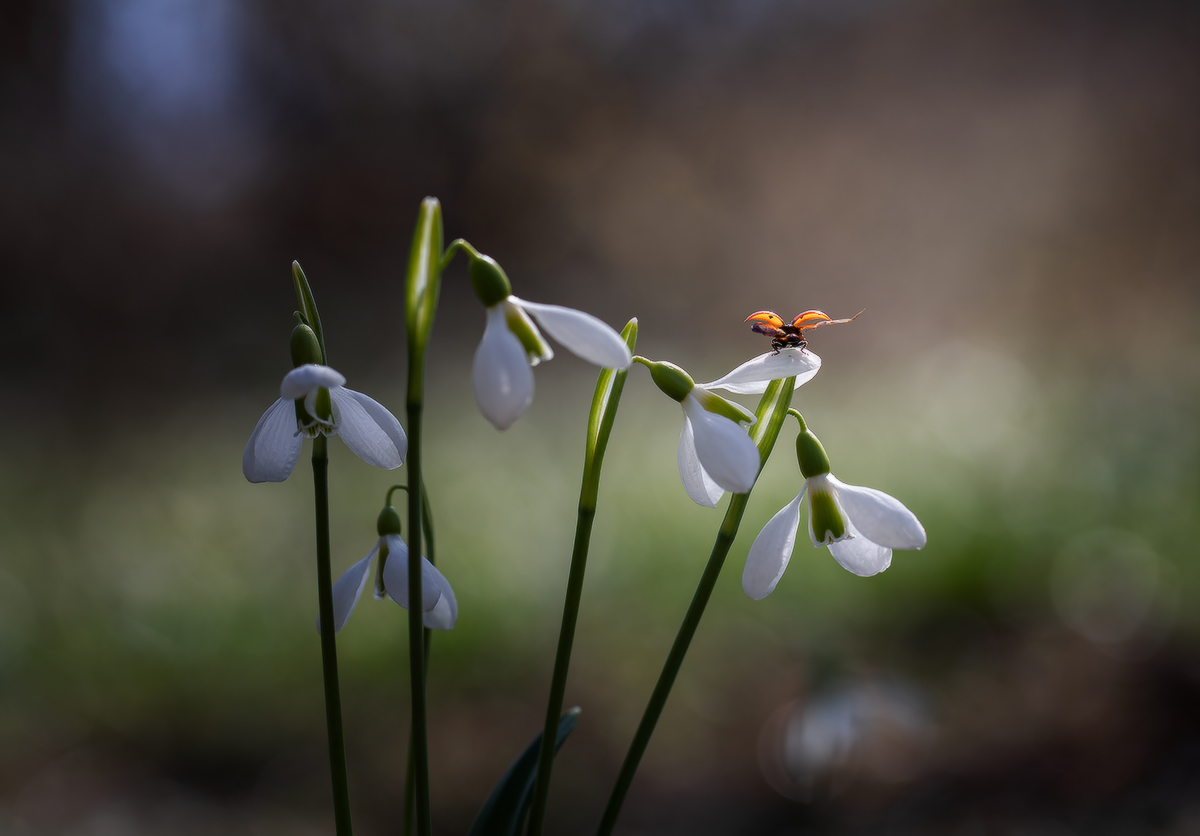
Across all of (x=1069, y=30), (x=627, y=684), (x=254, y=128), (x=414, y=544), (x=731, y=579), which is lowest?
(x=627, y=684)

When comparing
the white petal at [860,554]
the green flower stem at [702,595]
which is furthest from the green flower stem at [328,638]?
the white petal at [860,554]

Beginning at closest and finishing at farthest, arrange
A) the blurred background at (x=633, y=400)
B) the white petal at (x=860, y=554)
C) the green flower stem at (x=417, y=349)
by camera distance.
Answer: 1. the green flower stem at (x=417, y=349)
2. the white petal at (x=860, y=554)
3. the blurred background at (x=633, y=400)

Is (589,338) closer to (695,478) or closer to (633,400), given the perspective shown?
(695,478)

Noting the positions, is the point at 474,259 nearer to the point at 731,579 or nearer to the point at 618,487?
the point at 731,579

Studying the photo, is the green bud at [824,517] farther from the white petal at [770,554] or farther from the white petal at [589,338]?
the white petal at [589,338]

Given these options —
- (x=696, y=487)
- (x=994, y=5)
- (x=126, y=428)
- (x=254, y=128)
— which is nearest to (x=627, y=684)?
(x=696, y=487)

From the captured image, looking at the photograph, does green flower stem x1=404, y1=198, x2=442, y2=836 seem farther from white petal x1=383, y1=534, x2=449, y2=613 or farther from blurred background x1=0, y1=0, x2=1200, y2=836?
blurred background x1=0, y1=0, x2=1200, y2=836
